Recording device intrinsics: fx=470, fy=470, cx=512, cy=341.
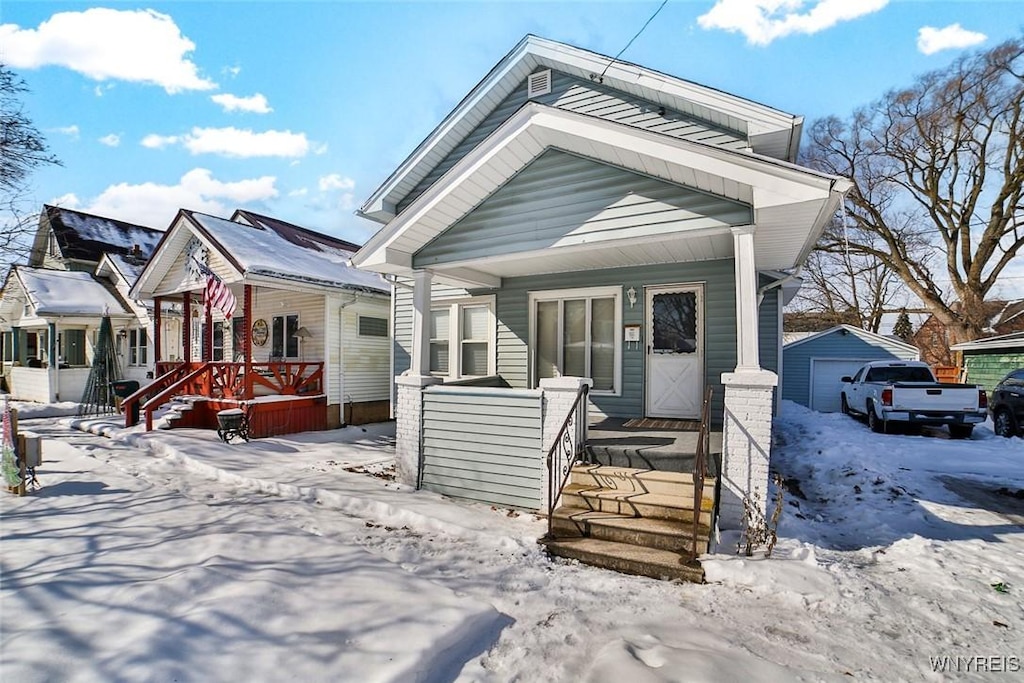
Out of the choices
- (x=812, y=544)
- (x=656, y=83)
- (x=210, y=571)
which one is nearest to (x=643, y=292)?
(x=656, y=83)

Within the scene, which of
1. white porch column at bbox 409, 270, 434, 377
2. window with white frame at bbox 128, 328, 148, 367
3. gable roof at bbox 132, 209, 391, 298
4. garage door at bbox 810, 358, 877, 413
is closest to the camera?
white porch column at bbox 409, 270, 434, 377

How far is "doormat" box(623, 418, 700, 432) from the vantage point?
664 cm

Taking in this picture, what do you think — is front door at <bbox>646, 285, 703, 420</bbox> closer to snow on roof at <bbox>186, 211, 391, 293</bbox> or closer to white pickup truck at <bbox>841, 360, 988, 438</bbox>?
snow on roof at <bbox>186, 211, 391, 293</bbox>

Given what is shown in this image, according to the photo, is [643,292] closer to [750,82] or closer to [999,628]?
[999,628]

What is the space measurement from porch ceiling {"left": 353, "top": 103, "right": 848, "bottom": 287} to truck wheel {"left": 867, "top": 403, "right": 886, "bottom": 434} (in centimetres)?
635

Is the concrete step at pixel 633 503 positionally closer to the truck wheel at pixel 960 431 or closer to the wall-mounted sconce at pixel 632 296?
the wall-mounted sconce at pixel 632 296

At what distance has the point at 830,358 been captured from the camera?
16.4 meters

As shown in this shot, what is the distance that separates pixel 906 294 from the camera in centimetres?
3091

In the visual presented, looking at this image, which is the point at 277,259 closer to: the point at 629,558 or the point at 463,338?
the point at 463,338

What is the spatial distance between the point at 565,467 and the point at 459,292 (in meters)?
4.85

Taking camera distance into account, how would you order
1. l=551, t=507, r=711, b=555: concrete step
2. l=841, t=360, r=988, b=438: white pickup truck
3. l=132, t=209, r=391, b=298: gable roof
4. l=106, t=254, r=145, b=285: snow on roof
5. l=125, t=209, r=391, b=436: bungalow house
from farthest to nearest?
l=106, t=254, r=145, b=285: snow on roof → l=125, t=209, r=391, b=436: bungalow house → l=132, t=209, r=391, b=298: gable roof → l=841, t=360, r=988, b=438: white pickup truck → l=551, t=507, r=711, b=555: concrete step

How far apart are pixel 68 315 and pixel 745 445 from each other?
2014 cm

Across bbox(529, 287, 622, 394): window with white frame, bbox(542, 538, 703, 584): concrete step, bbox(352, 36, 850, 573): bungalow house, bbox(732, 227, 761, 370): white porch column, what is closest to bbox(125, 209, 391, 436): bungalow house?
bbox(352, 36, 850, 573): bungalow house

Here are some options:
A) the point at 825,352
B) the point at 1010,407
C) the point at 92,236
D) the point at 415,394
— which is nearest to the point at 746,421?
the point at 415,394
